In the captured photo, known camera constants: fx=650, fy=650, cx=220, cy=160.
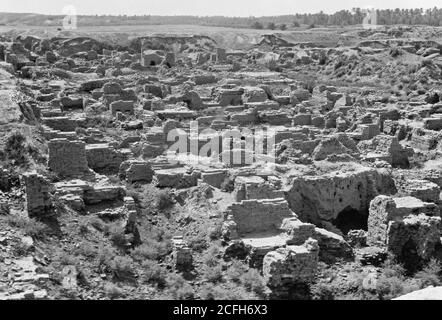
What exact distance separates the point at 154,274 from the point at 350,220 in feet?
22.3

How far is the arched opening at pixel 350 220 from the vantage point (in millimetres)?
16117

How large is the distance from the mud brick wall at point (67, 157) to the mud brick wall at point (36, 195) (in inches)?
92.3

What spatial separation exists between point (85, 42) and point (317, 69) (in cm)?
1862

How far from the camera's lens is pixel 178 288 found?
36.7 feet

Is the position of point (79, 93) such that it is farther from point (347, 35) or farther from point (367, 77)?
point (347, 35)

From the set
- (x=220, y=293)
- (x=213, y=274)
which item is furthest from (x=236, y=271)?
(x=220, y=293)

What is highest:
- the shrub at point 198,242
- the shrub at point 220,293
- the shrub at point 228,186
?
the shrub at point 228,186

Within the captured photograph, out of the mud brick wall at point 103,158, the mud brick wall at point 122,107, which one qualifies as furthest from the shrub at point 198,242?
the mud brick wall at point 122,107

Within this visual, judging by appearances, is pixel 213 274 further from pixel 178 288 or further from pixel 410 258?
pixel 410 258

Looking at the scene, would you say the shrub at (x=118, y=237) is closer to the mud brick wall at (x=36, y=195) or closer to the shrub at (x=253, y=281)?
the mud brick wall at (x=36, y=195)

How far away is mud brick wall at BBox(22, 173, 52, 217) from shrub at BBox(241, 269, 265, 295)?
12.6 ft

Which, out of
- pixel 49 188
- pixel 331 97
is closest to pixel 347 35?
pixel 331 97

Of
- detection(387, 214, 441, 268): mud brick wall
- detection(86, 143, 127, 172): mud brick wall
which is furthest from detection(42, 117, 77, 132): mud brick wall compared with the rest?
detection(387, 214, 441, 268): mud brick wall
